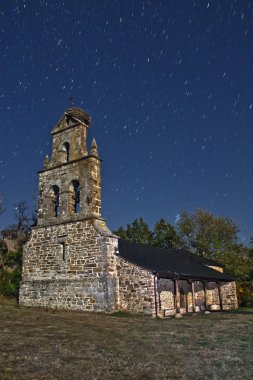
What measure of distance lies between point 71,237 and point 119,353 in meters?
11.1

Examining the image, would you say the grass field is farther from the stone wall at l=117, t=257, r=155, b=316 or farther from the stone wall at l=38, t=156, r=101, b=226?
the stone wall at l=38, t=156, r=101, b=226

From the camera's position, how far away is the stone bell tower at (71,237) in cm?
1612

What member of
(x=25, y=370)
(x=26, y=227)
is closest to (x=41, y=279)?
(x=25, y=370)

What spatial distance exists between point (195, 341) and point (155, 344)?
45.4 inches

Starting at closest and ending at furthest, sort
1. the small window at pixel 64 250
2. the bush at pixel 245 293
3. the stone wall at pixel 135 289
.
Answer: the stone wall at pixel 135 289
the small window at pixel 64 250
the bush at pixel 245 293

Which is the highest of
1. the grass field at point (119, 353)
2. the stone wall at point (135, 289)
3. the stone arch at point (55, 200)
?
the stone arch at point (55, 200)

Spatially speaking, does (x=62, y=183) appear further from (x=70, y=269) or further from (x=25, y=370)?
(x=25, y=370)

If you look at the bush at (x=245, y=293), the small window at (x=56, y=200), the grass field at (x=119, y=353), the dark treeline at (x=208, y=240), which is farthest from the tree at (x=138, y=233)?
the grass field at (x=119, y=353)

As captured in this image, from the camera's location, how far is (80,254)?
16859 millimetres

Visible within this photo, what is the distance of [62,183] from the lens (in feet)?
60.6

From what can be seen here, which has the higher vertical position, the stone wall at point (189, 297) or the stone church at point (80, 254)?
the stone church at point (80, 254)

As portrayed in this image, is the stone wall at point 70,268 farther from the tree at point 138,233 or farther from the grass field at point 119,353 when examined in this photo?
the tree at point 138,233

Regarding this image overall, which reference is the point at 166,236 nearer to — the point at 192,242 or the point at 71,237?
the point at 192,242

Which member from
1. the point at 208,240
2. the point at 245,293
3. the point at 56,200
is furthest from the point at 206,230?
the point at 56,200
